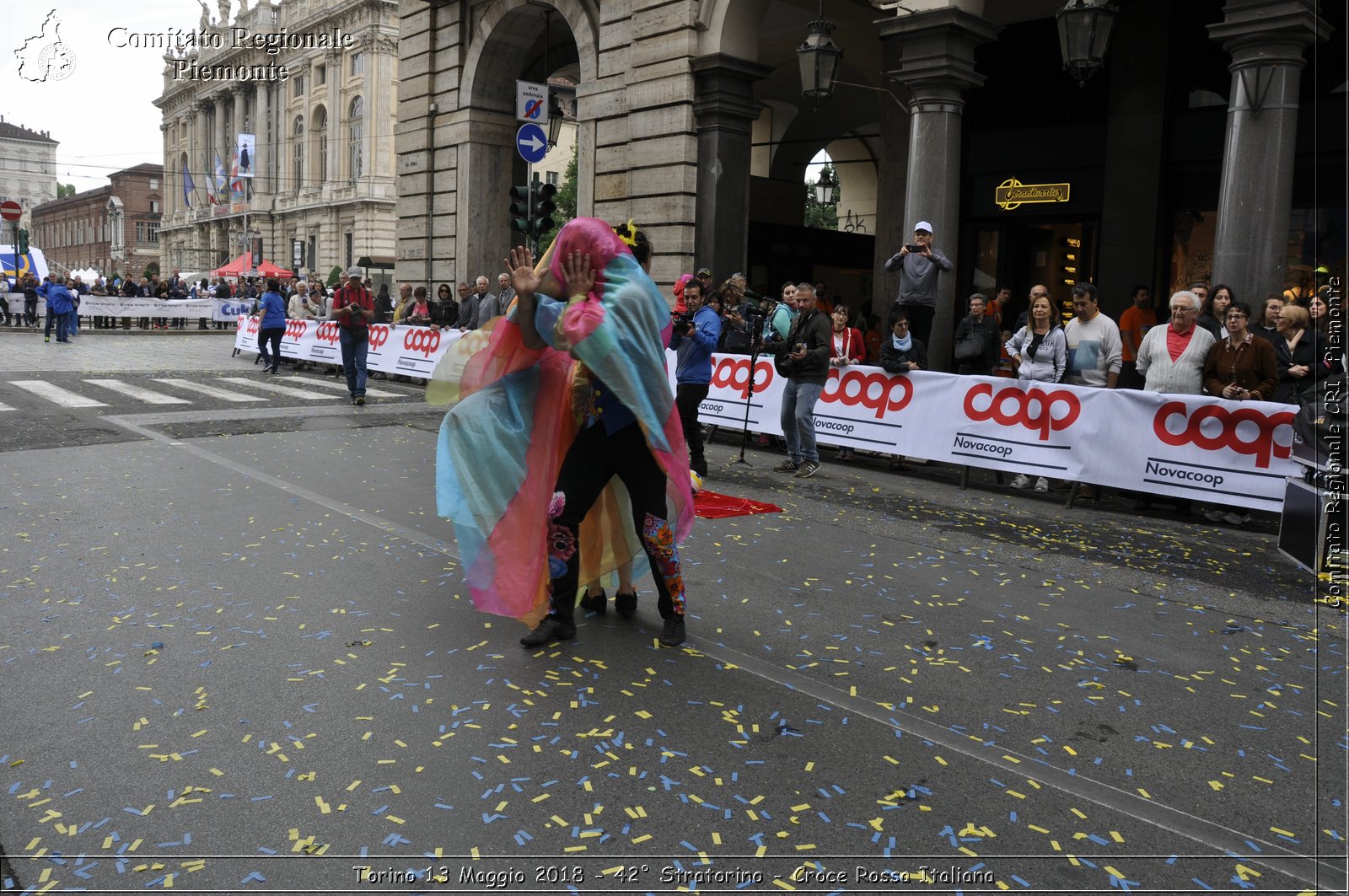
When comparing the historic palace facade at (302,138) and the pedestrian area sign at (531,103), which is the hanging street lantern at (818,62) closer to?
the pedestrian area sign at (531,103)

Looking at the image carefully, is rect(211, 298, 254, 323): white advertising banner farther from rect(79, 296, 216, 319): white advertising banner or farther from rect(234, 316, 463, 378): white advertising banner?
rect(234, 316, 463, 378): white advertising banner

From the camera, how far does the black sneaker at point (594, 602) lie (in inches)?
215

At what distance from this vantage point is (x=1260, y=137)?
1038 cm

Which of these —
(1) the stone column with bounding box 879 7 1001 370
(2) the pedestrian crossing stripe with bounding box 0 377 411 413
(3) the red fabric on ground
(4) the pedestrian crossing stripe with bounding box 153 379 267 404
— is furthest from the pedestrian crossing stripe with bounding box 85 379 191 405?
(1) the stone column with bounding box 879 7 1001 370

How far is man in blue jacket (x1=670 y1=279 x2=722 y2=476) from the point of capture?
9.66m

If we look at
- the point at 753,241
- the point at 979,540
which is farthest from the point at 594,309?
the point at 753,241

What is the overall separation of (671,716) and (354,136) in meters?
68.6

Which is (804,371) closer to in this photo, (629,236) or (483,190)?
(629,236)

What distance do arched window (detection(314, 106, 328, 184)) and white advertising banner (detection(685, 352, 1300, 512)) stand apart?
6497cm

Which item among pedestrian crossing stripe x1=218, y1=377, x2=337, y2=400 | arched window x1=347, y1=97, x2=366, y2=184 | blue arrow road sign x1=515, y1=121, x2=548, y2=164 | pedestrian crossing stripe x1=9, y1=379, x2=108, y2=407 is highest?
arched window x1=347, y1=97, x2=366, y2=184

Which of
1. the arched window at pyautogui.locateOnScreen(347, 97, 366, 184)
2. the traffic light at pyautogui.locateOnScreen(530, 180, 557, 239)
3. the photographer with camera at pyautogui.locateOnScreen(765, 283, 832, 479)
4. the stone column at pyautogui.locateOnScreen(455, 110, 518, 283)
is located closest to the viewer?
the photographer with camera at pyautogui.locateOnScreen(765, 283, 832, 479)

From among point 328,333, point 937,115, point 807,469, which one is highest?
point 937,115

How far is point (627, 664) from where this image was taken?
471cm

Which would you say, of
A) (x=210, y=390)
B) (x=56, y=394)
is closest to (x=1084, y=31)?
(x=210, y=390)
